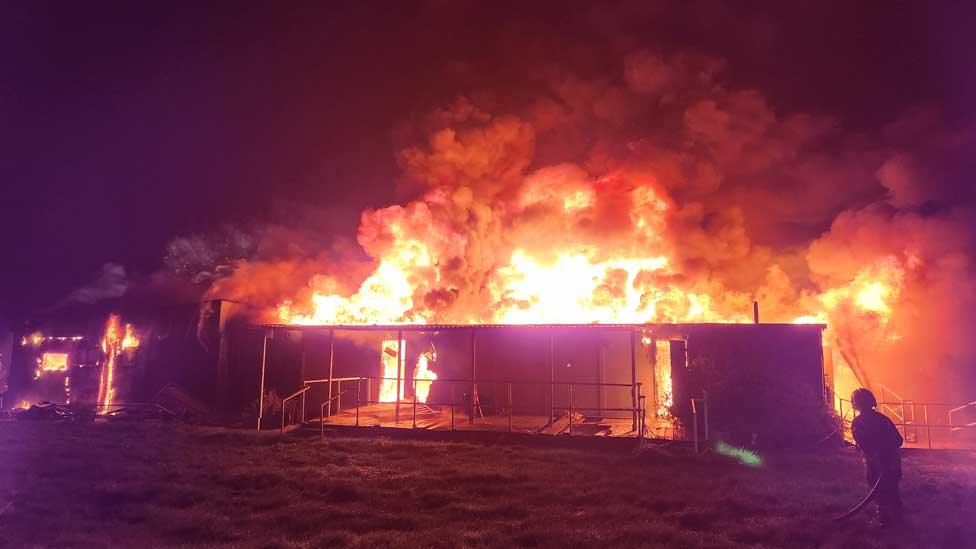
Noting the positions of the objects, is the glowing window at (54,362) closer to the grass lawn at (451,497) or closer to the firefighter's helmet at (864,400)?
the grass lawn at (451,497)

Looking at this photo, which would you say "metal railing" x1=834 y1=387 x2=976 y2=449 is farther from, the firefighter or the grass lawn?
the firefighter

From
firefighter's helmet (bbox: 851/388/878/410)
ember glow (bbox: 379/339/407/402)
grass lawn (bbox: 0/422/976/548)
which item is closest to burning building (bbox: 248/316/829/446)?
ember glow (bbox: 379/339/407/402)

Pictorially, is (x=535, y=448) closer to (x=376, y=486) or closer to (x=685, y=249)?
(x=376, y=486)

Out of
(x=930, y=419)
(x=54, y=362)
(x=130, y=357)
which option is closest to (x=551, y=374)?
→ (x=930, y=419)

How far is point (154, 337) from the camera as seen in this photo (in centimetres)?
2541

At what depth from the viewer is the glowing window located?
2819 centimetres

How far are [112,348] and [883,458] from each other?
1163 inches

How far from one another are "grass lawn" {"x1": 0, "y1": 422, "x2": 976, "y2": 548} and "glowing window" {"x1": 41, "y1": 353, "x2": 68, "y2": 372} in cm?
1523

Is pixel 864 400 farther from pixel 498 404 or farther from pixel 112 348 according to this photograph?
pixel 112 348

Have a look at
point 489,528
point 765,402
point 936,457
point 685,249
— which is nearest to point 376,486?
point 489,528

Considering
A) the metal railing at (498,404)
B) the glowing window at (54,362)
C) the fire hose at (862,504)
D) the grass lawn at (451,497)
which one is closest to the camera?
the grass lawn at (451,497)

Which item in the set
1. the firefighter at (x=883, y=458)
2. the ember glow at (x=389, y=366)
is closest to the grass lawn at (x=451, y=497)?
the firefighter at (x=883, y=458)

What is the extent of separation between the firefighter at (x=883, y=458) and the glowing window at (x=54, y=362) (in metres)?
32.5

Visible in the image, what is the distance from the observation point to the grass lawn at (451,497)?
814 cm
